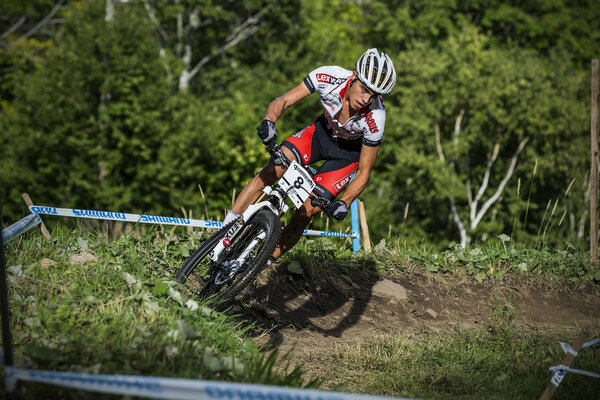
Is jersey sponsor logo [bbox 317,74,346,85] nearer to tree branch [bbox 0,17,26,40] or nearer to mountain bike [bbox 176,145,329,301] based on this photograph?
mountain bike [bbox 176,145,329,301]

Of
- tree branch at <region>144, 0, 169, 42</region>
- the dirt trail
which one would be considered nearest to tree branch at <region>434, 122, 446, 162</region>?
tree branch at <region>144, 0, 169, 42</region>

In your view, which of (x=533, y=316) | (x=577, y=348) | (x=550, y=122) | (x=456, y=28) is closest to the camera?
(x=577, y=348)

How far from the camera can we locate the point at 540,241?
11180 mm

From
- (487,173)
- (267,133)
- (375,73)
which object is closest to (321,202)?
(267,133)

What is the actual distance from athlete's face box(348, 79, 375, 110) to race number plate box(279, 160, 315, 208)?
0.79 m

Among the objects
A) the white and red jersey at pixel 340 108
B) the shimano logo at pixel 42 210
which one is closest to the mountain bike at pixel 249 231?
the white and red jersey at pixel 340 108

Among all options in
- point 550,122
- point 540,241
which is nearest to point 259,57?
point 550,122

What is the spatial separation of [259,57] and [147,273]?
36.6 metres

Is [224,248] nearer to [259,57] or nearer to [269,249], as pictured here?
[269,249]

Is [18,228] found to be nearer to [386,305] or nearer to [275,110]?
[275,110]

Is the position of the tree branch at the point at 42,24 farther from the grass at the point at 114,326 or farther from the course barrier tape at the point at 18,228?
the grass at the point at 114,326

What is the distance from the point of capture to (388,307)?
9.37 metres

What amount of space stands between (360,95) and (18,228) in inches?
119

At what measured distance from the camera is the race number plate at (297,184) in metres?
7.36
